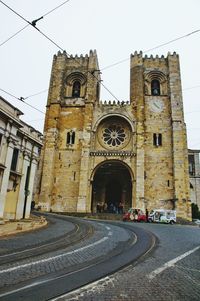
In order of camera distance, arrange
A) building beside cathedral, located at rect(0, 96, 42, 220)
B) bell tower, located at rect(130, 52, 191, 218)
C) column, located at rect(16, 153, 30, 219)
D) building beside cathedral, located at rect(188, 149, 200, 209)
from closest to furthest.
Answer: building beside cathedral, located at rect(0, 96, 42, 220) → column, located at rect(16, 153, 30, 219) → bell tower, located at rect(130, 52, 191, 218) → building beside cathedral, located at rect(188, 149, 200, 209)

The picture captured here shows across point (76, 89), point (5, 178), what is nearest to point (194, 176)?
point (76, 89)

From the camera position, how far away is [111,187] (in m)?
30.3

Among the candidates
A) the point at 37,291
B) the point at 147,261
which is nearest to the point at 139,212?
the point at 147,261

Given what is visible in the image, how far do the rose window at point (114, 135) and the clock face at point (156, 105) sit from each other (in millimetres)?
4245

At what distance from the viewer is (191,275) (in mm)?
4852

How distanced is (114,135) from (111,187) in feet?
20.1

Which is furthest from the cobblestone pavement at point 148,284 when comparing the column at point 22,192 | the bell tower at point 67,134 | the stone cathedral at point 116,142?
the bell tower at point 67,134

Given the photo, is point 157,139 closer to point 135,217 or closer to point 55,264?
point 135,217

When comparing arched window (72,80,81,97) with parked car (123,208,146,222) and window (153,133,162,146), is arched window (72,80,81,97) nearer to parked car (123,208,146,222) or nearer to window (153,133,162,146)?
window (153,133,162,146)

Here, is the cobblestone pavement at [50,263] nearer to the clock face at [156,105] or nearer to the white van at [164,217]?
the white van at [164,217]

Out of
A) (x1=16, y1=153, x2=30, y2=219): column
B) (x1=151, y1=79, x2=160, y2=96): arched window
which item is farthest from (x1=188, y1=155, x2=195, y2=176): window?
(x1=16, y1=153, x2=30, y2=219): column

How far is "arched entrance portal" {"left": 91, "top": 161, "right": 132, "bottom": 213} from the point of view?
28703 millimetres

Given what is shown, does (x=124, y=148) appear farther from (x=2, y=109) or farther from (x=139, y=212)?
(x=2, y=109)

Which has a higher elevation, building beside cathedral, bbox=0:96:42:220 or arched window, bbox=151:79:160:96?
arched window, bbox=151:79:160:96
